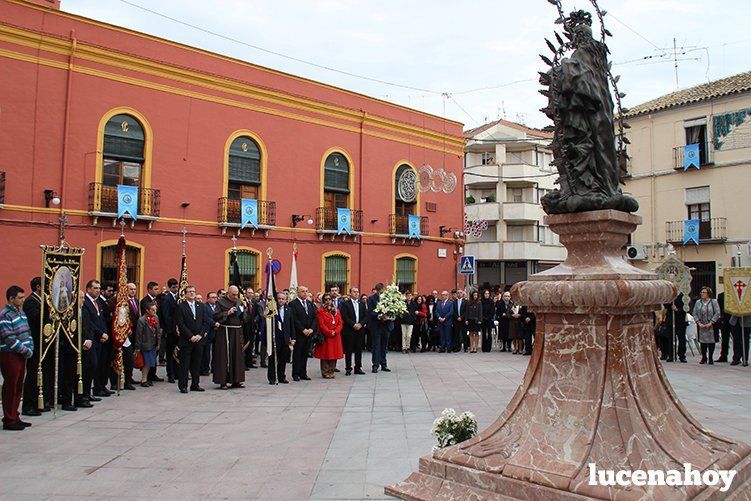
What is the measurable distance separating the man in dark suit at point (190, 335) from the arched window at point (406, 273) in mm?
15152

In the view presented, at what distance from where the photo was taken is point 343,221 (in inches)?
912

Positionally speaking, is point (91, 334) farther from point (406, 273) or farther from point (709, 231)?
point (709, 231)

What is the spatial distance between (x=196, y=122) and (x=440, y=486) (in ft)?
59.2

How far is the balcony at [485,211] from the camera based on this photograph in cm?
3691

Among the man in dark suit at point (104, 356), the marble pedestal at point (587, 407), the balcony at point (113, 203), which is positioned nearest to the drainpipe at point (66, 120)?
the balcony at point (113, 203)

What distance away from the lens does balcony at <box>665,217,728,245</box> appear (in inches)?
965

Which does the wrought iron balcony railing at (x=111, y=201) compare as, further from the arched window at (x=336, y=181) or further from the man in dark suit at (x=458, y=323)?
the man in dark suit at (x=458, y=323)

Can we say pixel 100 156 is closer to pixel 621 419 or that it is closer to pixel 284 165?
pixel 284 165

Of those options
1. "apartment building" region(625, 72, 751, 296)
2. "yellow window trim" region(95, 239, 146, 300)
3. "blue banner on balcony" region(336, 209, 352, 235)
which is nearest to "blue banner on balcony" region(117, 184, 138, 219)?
"yellow window trim" region(95, 239, 146, 300)

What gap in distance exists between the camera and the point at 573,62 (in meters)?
4.13

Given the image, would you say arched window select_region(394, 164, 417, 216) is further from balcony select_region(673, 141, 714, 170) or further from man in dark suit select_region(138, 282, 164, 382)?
man in dark suit select_region(138, 282, 164, 382)

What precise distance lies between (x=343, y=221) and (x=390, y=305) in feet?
34.9

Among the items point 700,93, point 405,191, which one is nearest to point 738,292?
point 405,191

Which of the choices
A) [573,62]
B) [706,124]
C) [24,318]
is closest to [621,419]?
[573,62]
